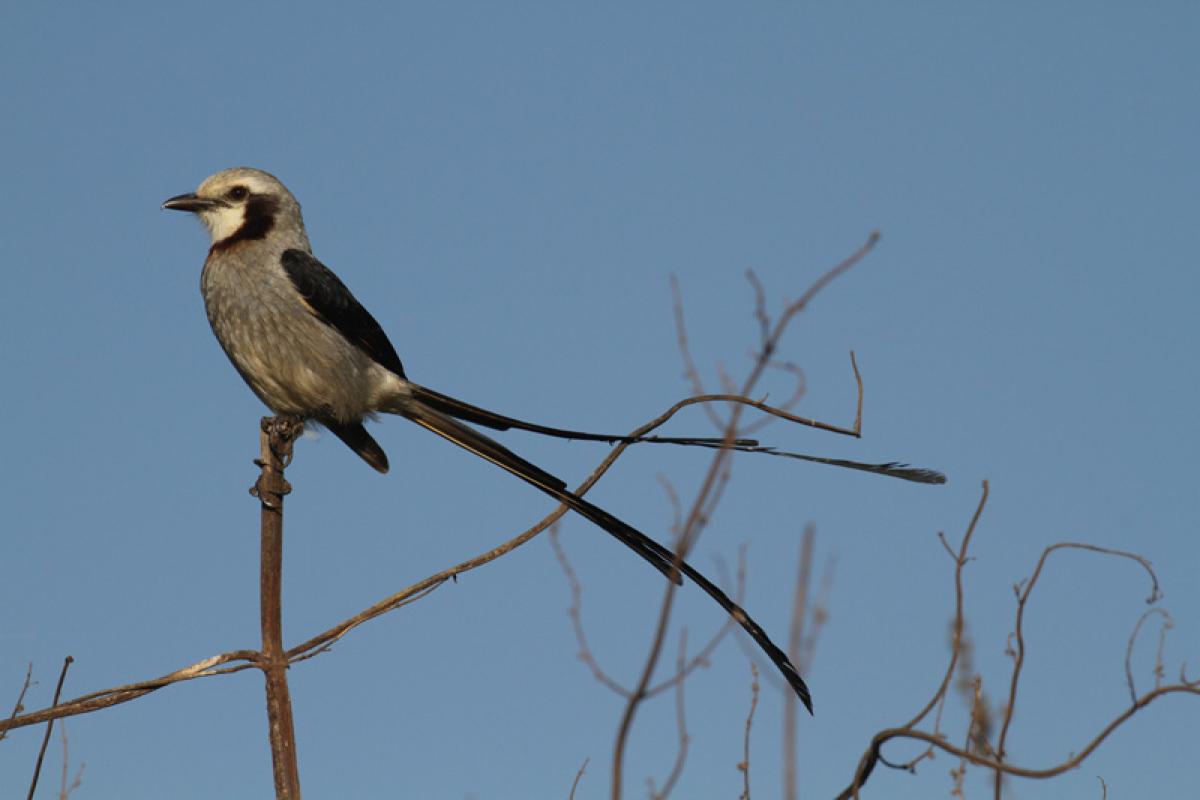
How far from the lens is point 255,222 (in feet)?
16.2

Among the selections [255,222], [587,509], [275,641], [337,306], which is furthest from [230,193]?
[275,641]

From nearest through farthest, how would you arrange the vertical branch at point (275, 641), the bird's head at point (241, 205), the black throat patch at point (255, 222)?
the vertical branch at point (275, 641) → the black throat patch at point (255, 222) → the bird's head at point (241, 205)

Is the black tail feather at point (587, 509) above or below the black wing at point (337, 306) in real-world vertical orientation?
below

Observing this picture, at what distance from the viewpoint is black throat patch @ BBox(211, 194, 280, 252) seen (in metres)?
4.83

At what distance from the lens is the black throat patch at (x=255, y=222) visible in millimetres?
4832

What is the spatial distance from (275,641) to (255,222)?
8.72 ft

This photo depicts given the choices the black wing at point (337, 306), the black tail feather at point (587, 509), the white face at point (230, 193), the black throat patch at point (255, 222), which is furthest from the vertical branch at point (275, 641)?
the white face at point (230, 193)

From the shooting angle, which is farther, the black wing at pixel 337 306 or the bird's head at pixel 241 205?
the bird's head at pixel 241 205

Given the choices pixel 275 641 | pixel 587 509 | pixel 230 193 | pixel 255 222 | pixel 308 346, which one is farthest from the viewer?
pixel 230 193

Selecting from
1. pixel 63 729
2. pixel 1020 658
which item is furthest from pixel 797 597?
pixel 63 729

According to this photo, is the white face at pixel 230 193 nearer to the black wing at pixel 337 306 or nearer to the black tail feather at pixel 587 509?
the black wing at pixel 337 306

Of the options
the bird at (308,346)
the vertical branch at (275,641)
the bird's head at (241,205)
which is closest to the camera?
the vertical branch at (275,641)

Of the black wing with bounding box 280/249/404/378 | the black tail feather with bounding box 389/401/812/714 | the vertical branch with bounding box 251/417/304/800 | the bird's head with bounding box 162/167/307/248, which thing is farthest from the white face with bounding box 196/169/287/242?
the vertical branch with bounding box 251/417/304/800

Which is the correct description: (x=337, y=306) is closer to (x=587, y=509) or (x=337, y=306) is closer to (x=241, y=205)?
(x=241, y=205)
